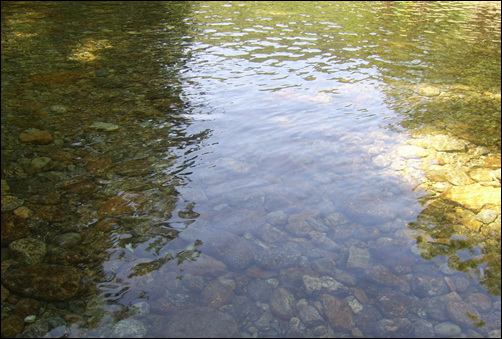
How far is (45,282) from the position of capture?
3.72 meters

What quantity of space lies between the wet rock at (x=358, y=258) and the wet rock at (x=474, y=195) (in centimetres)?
166

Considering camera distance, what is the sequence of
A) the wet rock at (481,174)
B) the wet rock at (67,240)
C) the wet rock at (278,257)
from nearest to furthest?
the wet rock at (278,257) < the wet rock at (67,240) < the wet rock at (481,174)

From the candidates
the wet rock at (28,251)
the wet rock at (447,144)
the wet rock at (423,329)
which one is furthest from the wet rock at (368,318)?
the wet rock at (447,144)

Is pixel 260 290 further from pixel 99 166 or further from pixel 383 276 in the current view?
pixel 99 166

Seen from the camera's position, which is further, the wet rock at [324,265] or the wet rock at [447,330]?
the wet rock at [324,265]

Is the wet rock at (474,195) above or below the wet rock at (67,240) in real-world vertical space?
below

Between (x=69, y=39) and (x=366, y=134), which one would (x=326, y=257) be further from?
(x=69, y=39)

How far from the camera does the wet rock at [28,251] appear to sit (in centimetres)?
404

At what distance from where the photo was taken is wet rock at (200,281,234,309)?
3711 millimetres

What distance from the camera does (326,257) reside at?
425 cm

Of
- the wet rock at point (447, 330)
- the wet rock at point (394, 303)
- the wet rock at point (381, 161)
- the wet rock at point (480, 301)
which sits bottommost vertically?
the wet rock at point (447, 330)

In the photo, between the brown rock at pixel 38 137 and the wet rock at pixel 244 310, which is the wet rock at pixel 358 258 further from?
the brown rock at pixel 38 137

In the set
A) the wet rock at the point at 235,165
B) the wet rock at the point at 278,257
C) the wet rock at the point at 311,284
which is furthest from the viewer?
the wet rock at the point at 235,165

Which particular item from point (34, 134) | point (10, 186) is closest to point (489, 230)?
point (10, 186)
